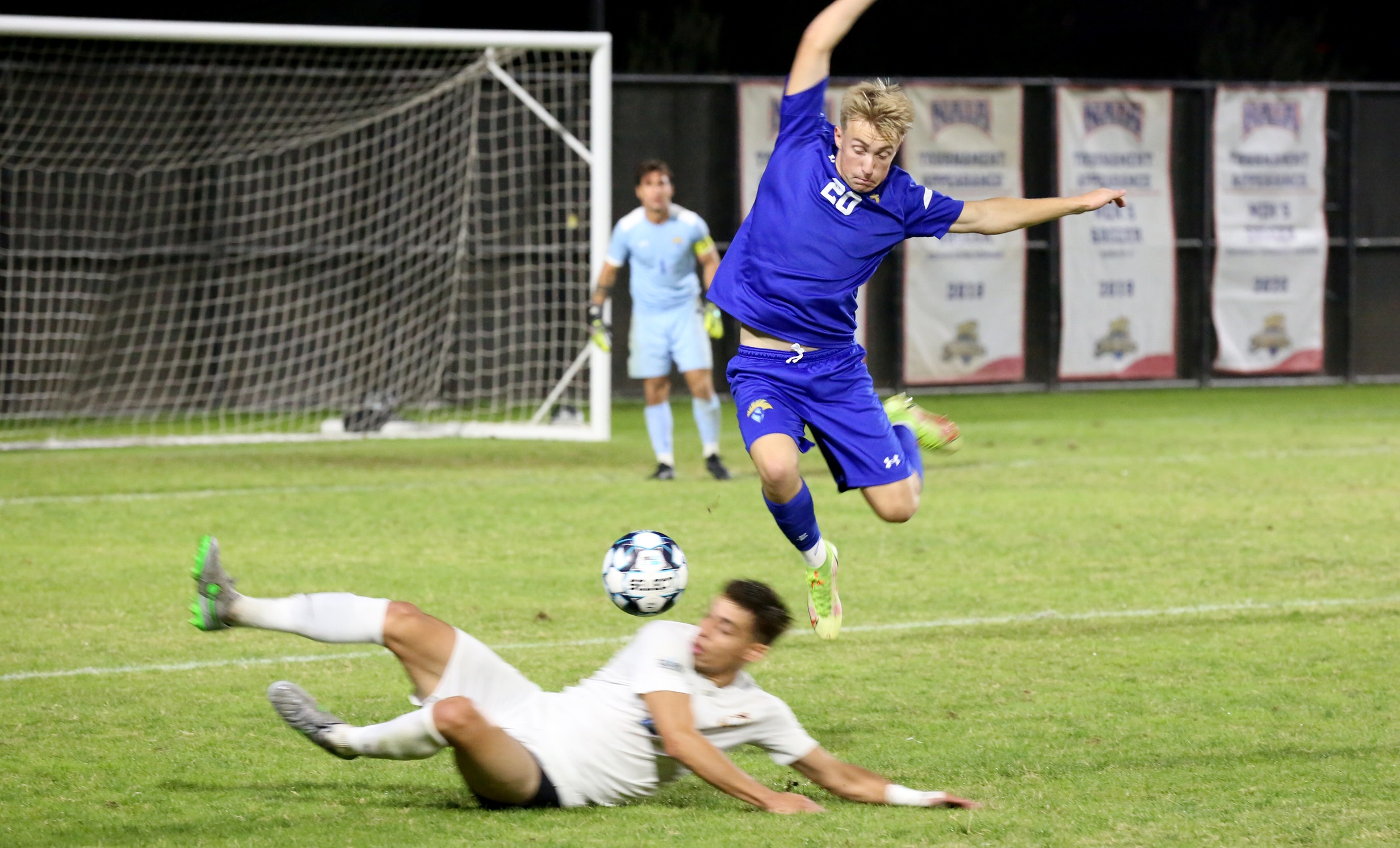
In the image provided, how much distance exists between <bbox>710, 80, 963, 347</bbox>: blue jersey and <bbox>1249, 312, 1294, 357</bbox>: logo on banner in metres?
16.0

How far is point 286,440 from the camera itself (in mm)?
15500

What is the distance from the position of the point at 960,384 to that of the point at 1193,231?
3714 mm

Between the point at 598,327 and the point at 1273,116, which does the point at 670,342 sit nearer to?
the point at 598,327

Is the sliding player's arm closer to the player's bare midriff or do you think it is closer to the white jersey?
the white jersey

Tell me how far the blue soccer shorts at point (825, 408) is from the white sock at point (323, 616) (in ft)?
6.72

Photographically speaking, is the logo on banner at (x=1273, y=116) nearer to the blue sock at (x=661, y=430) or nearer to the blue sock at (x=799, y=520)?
the blue sock at (x=661, y=430)

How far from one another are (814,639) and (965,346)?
13244 mm

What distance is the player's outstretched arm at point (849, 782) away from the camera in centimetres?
478

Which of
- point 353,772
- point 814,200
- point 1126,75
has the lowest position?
point 353,772

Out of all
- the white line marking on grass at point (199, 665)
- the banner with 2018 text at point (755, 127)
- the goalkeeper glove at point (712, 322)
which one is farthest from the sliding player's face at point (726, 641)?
the banner with 2018 text at point (755, 127)

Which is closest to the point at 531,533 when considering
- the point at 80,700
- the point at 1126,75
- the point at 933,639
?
the point at 933,639

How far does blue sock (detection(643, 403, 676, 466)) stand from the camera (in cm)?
1260

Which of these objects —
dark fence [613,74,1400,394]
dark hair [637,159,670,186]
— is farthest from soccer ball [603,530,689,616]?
dark fence [613,74,1400,394]

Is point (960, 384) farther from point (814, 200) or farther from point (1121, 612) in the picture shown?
point (814, 200)
